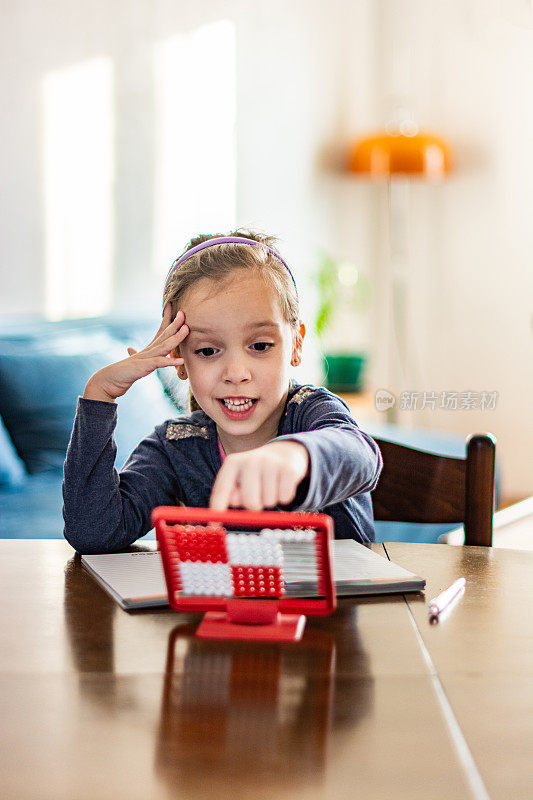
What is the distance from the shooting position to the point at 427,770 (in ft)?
1.58

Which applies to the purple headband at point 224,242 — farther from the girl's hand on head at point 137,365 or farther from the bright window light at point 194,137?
the bright window light at point 194,137

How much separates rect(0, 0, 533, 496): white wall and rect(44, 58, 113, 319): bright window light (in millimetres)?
323

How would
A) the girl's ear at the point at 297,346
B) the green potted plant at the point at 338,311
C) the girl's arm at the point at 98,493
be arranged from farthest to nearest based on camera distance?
the green potted plant at the point at 338,311, the girl's ear at the point at 297,346, the girl's arm at the point at 98,493

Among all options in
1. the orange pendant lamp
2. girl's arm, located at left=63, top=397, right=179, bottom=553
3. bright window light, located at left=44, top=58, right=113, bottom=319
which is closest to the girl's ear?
girl's arm, located at left=63, top=397, right=179, bottom=553

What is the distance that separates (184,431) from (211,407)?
0.34 ft

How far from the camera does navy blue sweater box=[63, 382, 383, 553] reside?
86cm

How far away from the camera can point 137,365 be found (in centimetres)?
103

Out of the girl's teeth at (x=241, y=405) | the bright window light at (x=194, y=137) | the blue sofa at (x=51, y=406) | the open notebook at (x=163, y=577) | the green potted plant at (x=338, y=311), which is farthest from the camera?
the green potted plant at (x=338, y=311)

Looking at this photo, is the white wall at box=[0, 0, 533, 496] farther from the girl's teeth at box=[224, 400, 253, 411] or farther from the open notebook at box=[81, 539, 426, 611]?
the open notebook at box=[81, 539, 426, 611]

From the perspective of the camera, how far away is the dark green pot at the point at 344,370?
4309mm

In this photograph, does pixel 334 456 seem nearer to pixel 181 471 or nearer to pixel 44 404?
pixel 181 471

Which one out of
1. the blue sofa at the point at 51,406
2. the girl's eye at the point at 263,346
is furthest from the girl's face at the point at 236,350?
the blue sofa at the point at 51,406

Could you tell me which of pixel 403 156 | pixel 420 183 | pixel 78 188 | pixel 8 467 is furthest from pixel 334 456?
pixel 420 183

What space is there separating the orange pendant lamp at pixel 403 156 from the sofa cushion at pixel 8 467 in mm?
2458
